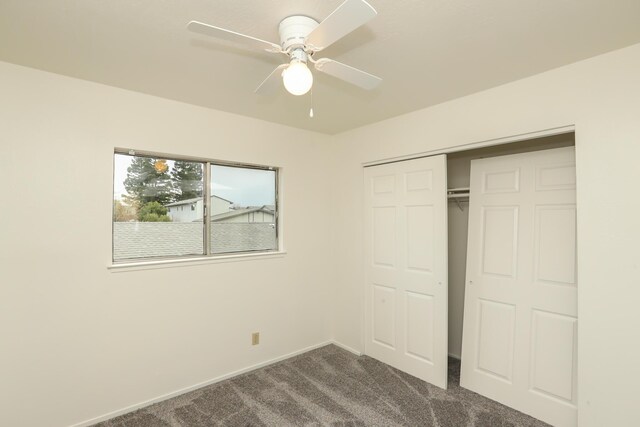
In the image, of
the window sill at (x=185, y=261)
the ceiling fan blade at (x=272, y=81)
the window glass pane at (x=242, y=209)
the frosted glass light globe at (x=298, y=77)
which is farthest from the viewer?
the window glass pane at (x=242, y=209)

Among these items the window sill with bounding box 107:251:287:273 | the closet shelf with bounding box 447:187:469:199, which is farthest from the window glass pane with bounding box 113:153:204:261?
the closet shelf with bounding box 447:187:469:199

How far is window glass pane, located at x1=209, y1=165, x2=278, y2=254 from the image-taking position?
3055mm

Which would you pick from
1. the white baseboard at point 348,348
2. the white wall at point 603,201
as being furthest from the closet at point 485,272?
the white wall at point 603,201

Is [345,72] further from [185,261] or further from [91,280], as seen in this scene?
[91,280]

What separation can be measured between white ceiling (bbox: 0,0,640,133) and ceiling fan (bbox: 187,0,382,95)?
8cm

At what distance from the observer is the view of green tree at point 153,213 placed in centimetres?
266

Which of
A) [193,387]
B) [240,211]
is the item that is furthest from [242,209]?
[193,387]

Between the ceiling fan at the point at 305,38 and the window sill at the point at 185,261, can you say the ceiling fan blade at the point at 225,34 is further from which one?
the window sill at the point at 185,261

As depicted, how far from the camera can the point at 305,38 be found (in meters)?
1.45

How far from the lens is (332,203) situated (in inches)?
149

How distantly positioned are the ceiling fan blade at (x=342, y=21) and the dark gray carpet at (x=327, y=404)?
7.89 ft

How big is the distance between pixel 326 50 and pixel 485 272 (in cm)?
214

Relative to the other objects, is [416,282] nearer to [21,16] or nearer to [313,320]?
[313,320]

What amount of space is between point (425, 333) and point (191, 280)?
2.11m
